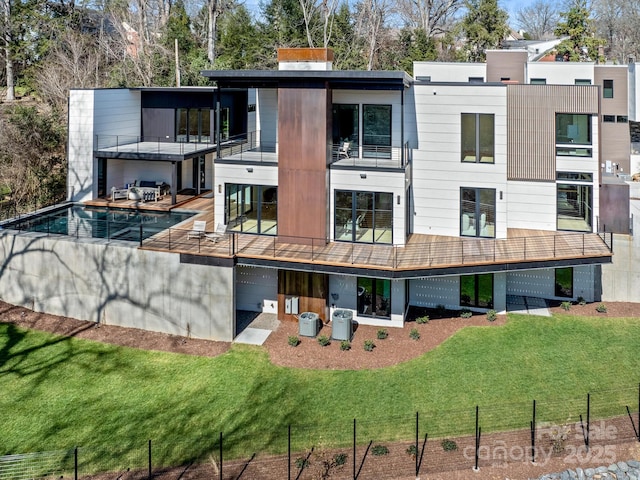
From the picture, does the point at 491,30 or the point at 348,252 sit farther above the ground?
the point at 491,30

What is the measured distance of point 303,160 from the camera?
58.8ft

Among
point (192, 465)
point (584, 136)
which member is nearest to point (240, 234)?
point (192, 465)

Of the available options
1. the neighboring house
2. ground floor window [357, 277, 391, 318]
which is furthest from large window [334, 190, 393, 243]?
ground floor window [357, 277, 391, 318]

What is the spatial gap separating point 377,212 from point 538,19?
7036cm

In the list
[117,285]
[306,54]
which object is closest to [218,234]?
[117,285]

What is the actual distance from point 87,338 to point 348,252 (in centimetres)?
922

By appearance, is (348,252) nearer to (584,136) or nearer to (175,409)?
(175,409)

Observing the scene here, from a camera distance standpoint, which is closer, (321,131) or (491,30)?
(321,131)

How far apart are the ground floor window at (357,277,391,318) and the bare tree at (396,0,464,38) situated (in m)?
34.1

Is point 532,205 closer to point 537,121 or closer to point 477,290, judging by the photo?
point 537,121

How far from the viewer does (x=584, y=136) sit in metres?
19.5

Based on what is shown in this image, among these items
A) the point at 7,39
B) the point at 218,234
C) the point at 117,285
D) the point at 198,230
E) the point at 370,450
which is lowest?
the point at 370,450

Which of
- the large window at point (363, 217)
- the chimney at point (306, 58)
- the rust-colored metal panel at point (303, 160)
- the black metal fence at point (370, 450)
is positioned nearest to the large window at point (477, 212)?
the large window at point (363, 217)

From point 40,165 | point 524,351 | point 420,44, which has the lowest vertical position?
point 524,351
